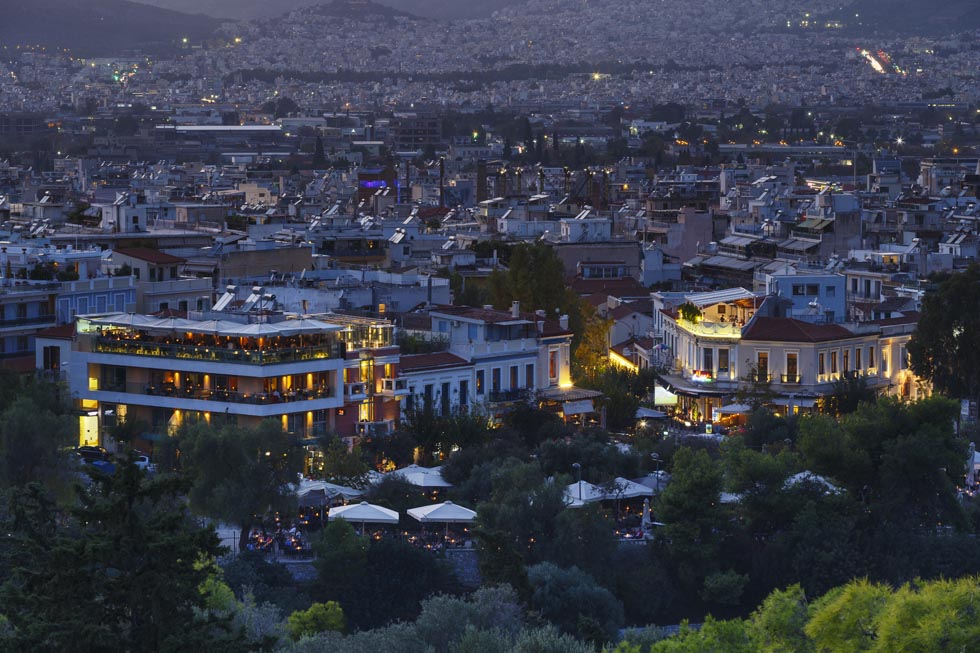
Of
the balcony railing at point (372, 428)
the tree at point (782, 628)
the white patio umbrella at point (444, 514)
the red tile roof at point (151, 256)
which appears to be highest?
the red tile roof at point (151, 256)

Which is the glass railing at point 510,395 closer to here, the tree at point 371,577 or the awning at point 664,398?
the awning at point 664,398

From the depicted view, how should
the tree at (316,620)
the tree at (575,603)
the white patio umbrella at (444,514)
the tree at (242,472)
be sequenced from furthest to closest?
the white patio umbrella at (444,514) < the tree at (242,472) < the tree at (575,603) < the tree at (316,620)

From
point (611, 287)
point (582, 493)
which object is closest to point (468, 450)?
point (582, 493)

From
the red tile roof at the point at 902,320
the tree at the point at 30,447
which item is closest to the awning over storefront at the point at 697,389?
the red tile roof at the point at 902,320

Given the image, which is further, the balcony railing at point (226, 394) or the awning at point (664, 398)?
the awning at point (664, 398)

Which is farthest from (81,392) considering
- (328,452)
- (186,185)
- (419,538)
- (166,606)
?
(186,185)

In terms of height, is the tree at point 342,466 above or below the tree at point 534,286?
below

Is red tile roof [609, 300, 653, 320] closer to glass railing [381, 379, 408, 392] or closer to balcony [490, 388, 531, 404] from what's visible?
balcony [490, 388, 531, 404]

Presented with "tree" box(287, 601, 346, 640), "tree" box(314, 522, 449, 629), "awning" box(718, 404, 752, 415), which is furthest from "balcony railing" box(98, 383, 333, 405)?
"awning" box(718, 404, 752, 415)
